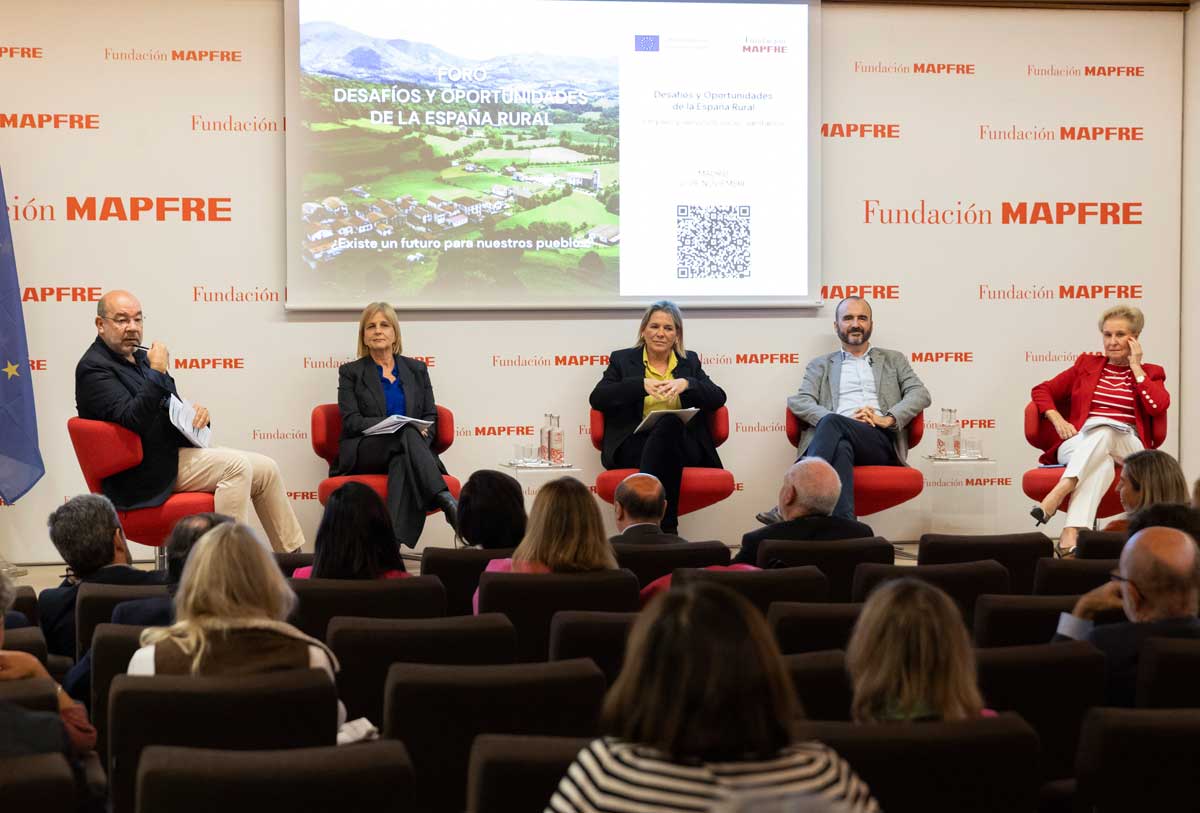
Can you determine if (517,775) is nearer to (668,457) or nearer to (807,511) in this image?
(807,511)

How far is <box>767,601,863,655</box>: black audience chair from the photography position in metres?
2.86

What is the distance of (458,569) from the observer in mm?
3805

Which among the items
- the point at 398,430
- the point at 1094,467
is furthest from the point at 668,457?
the point at 1094,467

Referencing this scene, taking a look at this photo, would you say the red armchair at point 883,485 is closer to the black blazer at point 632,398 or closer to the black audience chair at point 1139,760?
the black blazer at point 632,398

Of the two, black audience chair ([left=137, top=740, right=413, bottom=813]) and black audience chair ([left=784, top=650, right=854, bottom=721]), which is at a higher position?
black audience chair ([left=137, top=740, right=413, bottom=813])

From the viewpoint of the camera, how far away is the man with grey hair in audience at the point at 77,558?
11.0ft

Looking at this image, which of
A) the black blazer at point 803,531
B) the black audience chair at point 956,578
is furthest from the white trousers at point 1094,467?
the black audience chair at point 956,578

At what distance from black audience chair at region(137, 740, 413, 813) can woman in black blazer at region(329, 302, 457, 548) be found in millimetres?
4173

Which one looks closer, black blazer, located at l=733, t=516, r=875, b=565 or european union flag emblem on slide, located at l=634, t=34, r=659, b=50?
black blazer, located at l=733, t=516, r=875, b=565

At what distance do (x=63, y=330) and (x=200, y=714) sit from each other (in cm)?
507

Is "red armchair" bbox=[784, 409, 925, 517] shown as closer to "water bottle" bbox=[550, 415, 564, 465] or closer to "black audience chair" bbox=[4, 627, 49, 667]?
"water bottle" bbox=[550, 415, 564, 465]

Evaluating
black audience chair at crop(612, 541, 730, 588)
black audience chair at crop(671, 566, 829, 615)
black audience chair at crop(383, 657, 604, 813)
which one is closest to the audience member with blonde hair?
black audience chair at crop(383, 657, 604, 813)

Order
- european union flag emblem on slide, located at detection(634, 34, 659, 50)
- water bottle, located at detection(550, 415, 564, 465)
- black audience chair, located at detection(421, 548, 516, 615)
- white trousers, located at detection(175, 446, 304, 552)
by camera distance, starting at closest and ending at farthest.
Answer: black audience chair, located at detection(421, 548, 516, 615) → white trousers, located at detection(175, 446, 304, 552) → water bottle, located at detection(550, 415, 564, 465) → european union flag emblem on slide, located at detection(634, 34, 659, 50)

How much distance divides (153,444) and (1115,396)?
460cm
